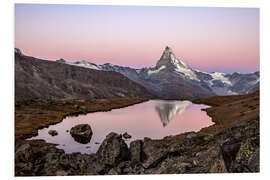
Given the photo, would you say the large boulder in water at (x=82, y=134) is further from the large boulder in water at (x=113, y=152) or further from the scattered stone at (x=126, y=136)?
the large boulder in water at (x=113, y=152)

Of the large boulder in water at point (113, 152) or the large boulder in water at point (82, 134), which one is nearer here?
the large boulder in water at point (113, 152)

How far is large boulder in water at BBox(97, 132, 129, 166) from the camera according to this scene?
63.2 ft

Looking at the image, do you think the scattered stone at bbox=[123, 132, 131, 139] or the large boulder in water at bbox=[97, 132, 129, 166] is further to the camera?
the scattered stone at bbox=[123, 132, 131, 139]

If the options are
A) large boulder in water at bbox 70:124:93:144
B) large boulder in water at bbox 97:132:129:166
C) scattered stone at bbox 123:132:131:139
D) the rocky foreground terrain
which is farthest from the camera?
scattered stone at bbox 123:132:131:139

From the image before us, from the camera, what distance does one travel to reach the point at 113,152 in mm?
19484

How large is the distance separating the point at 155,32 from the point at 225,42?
26.2 feet

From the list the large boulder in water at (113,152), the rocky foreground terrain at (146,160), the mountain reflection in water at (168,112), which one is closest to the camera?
the rocky foreground terrain at (146,160)

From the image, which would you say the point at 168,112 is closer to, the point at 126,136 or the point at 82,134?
the point at 126,136

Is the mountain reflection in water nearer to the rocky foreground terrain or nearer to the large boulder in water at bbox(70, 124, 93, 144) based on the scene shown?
the large boulder in water at bbox(70, 124, 93, 144)

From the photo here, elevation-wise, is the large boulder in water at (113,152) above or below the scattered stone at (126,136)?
above

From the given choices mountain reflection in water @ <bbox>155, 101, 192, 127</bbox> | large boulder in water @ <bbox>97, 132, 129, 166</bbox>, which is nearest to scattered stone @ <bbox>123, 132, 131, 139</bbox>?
mountain reflection in water @ <bbox>155, 101, 192, 127</bbox>

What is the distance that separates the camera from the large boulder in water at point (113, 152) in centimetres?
1925

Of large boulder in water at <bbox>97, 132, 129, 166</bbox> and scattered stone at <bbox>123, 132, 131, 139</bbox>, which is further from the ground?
large boulder in water at <bbox>97, 132, 129, 166</bbox>

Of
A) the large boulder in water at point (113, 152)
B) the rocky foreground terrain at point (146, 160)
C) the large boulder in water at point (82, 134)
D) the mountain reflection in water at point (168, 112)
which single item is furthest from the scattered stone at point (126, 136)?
the large boulder in water at point (113, 152)
